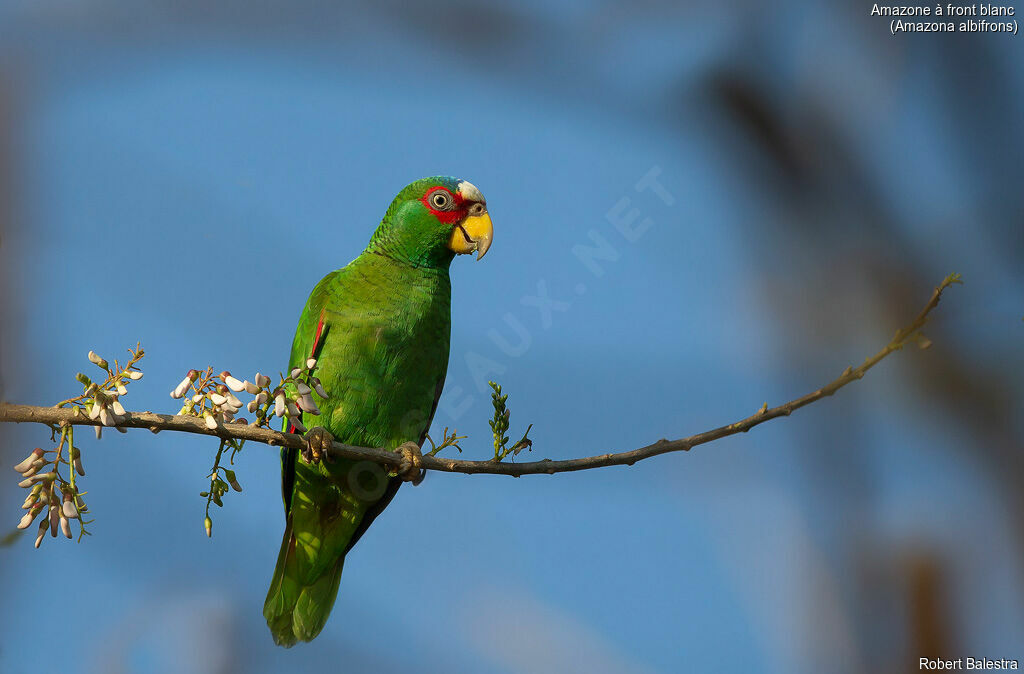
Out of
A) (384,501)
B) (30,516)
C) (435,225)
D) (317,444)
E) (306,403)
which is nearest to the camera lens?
(30,516)

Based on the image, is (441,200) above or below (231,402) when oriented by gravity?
above

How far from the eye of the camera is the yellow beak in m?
5.80

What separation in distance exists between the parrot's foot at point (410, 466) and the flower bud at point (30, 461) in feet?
5.54

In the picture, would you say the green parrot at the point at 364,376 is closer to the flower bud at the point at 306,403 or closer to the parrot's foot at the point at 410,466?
the parrot's foot at the point at 410,466

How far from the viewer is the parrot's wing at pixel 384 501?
5.42m

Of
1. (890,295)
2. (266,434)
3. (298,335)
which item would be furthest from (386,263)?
(890,295)

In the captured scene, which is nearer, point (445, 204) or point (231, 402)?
point (231, 402)

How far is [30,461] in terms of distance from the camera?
10.1 ft

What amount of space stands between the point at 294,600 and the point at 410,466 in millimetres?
1548

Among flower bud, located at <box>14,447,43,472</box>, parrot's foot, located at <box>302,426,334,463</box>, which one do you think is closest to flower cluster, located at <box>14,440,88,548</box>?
flower bud, located at <box>14,447,43,472</box>

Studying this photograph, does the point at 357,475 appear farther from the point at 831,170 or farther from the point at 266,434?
the point at 831,170

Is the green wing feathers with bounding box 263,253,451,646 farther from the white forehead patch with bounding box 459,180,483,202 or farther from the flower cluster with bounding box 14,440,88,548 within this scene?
the flower cluster with bounding box 14,440,88,548

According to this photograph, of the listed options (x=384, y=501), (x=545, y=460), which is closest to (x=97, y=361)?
(x=545, y=460)

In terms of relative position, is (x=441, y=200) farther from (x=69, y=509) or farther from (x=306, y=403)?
(x=69, y=509)
